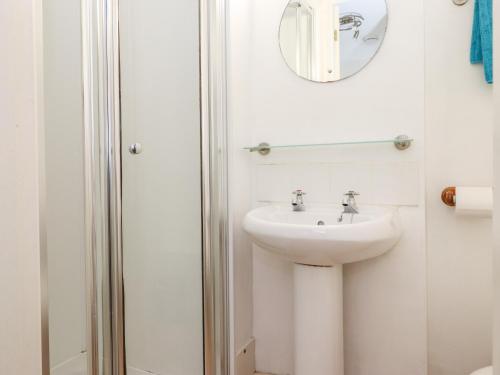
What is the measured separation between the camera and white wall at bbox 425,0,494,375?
1282 mm

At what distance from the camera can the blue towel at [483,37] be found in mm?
1184

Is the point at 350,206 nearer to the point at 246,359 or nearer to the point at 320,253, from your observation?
the point at 320,253

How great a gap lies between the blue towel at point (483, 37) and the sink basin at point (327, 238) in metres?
0.61

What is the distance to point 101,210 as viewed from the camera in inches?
40.4

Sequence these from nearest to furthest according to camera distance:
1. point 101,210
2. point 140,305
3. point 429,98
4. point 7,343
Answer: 1. point 7,343
2. point 101,210
3. point 140,305
4. point 429,98

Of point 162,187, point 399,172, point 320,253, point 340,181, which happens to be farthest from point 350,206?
point 162,187

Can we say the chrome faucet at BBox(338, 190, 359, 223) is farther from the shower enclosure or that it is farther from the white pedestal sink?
the shower enclosure

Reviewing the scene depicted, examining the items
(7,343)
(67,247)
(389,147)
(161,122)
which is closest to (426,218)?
(389,147)

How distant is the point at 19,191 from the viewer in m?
0.66

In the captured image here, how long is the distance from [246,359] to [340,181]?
88 centimetres

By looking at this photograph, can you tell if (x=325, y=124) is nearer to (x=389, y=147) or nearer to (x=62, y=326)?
(x=389, y=147)

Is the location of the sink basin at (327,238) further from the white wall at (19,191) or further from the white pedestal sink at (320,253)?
the white wall at (19,191)

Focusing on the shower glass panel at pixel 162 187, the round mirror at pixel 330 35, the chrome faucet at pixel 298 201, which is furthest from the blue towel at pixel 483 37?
the shower glass panel at pixel 162 187

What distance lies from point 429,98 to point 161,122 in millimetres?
1024
